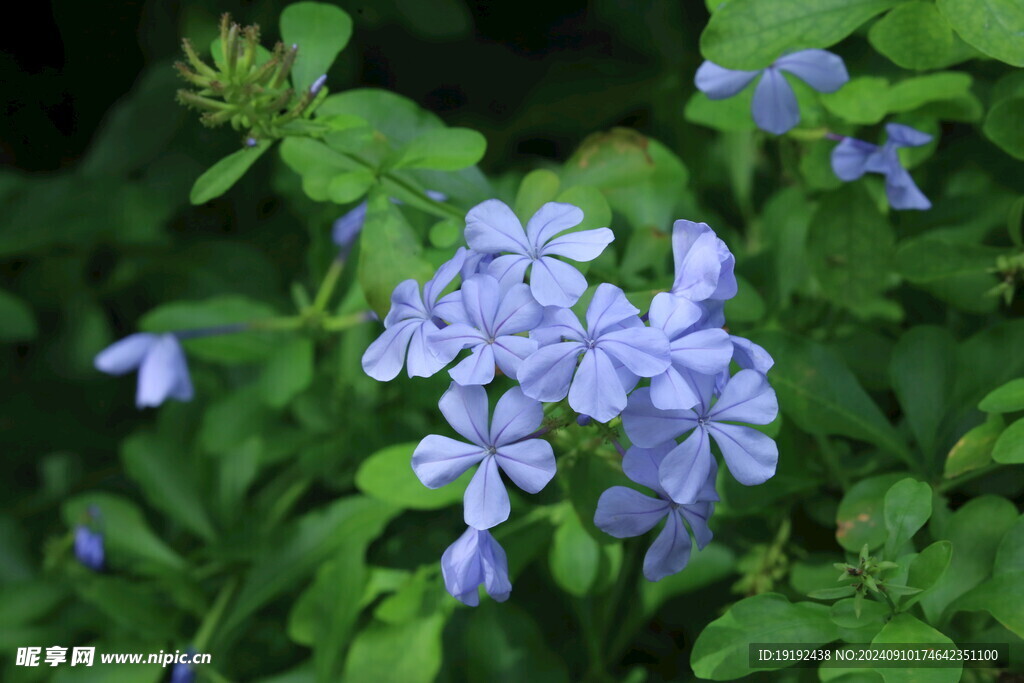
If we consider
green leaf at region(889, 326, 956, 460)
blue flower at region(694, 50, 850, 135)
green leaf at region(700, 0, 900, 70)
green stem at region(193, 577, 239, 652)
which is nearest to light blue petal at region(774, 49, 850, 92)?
blue flower at region(694, 50, 850, 135)

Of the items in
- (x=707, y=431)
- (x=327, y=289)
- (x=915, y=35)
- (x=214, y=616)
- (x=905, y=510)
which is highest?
(x=915, y=35)

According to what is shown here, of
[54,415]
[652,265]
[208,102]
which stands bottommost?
[54,415]

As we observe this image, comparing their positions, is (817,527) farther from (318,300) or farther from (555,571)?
(318,300)

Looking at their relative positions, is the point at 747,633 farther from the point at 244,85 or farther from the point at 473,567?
the point at 244,85

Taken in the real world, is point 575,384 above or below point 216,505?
above

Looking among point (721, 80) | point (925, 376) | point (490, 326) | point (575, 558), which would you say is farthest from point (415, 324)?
point (925, 376)

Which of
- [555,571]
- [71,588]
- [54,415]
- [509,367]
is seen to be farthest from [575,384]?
[54,415]
